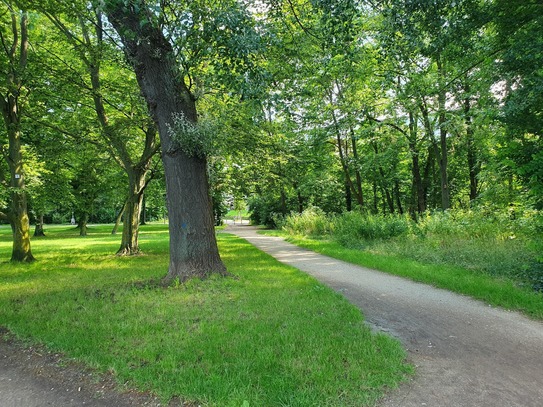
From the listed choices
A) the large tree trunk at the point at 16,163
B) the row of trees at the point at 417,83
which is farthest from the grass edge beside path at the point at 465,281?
the large tree trunk at the point at 16,163

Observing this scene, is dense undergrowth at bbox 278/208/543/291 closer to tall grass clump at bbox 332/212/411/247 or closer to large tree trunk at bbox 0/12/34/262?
tall grass clump at bbox 332/212/411/247

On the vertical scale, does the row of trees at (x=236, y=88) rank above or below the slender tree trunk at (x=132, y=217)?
above

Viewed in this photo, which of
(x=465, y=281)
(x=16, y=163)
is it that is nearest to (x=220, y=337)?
(x=465, y=281)

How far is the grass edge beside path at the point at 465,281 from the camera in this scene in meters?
5.21

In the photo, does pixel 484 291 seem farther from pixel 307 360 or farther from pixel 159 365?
pixel 159 365

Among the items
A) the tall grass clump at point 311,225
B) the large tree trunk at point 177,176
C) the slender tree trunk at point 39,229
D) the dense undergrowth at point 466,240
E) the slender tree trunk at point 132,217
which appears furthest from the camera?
the slender tree trunk at point 39,229

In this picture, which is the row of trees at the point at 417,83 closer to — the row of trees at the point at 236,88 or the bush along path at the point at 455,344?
the row of trees at the point at 236,88

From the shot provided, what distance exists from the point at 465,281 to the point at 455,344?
3043 millimetres

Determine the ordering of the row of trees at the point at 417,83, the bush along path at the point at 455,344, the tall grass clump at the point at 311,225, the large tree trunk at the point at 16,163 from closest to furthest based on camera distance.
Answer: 1. the bush along path at the point at 455,344
2. the row of trees at the point at 417,83
3. the large tree trunk at the point at 16,163
4. the tall grass clump at the point at 311,225

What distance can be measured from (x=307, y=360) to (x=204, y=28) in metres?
4.44

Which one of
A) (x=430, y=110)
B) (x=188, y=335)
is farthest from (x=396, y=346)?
(x=430, y=110)

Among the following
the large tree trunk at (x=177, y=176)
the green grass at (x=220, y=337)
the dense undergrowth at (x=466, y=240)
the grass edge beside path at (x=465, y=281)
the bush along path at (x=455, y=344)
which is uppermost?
the large tree trunk at (x=177, y=176)

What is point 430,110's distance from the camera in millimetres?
17188

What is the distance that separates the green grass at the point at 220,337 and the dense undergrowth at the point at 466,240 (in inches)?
151
